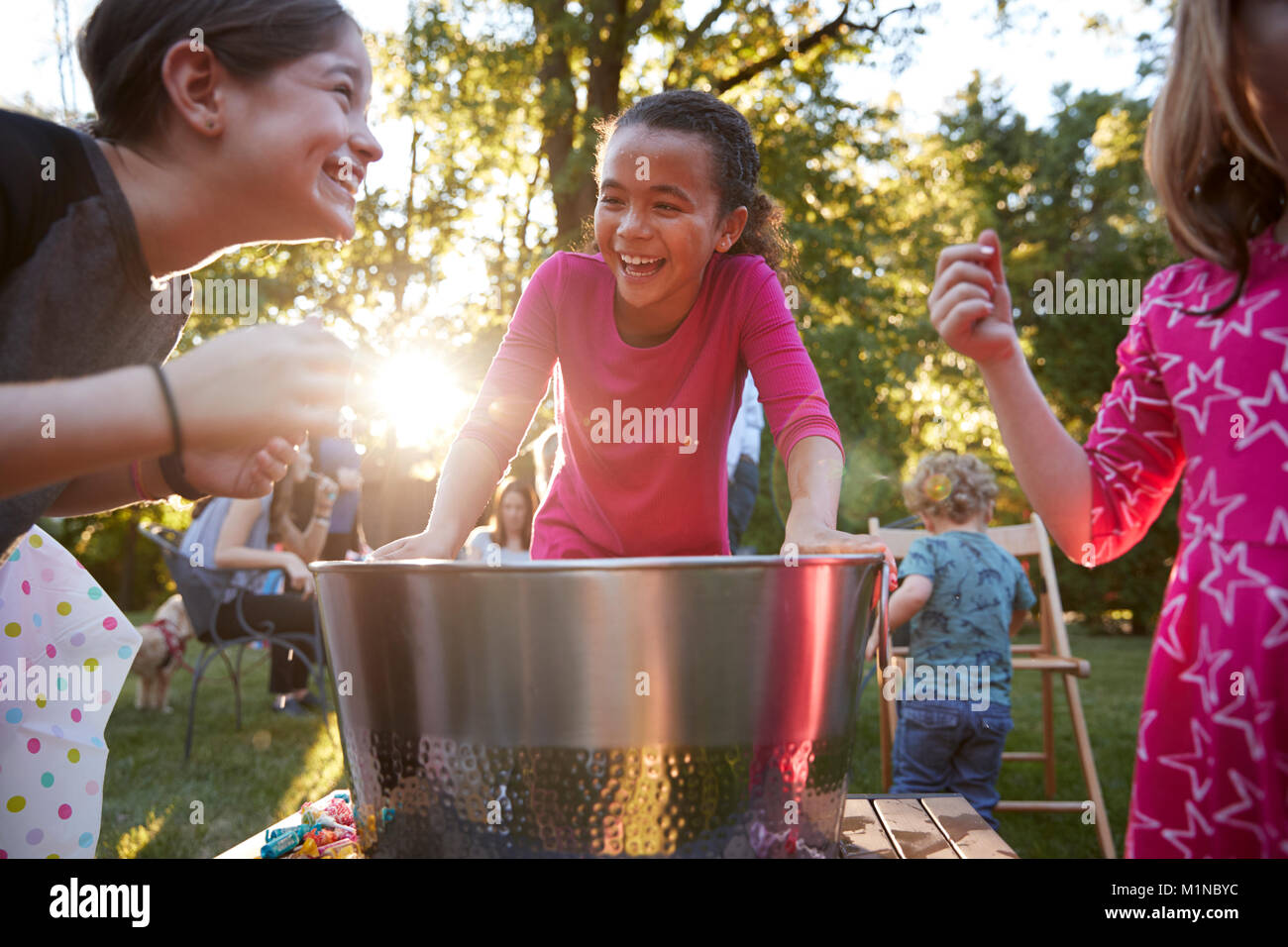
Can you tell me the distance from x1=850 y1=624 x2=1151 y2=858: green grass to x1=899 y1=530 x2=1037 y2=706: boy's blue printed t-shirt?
390 millimetres

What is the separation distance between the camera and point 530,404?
1547 mm

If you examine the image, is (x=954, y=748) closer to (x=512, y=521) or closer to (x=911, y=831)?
(x=911, y=831)

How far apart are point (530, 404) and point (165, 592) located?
19.4m

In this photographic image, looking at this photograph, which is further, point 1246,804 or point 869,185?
point 869,185

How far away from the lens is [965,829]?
125 centimetres

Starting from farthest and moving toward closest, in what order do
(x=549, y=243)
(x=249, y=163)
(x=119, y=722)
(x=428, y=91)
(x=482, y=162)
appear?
1. (x=482, y=162)
2. (x=428, y=91)
3. (x=549, y=243)
4. (x=119, y=722)
5. (x=249, y=163)

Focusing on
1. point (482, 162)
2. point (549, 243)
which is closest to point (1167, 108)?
point (549, 243)

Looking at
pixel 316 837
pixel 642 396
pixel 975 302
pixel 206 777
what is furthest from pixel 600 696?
pixel 206 777

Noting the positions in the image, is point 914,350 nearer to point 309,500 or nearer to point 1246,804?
point 309,500

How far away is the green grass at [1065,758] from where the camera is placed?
11.3 feet

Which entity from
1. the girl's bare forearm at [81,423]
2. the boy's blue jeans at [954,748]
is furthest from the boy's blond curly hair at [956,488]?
the girl's bare forearm at [81,423]

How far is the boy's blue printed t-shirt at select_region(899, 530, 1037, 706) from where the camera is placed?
325cm

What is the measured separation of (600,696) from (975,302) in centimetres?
55

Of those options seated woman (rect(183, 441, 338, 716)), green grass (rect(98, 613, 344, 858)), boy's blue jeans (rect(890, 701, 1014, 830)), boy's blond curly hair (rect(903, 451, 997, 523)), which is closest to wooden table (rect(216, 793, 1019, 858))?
boy's blue jeans (rect(890, 701, 1014, 830))
